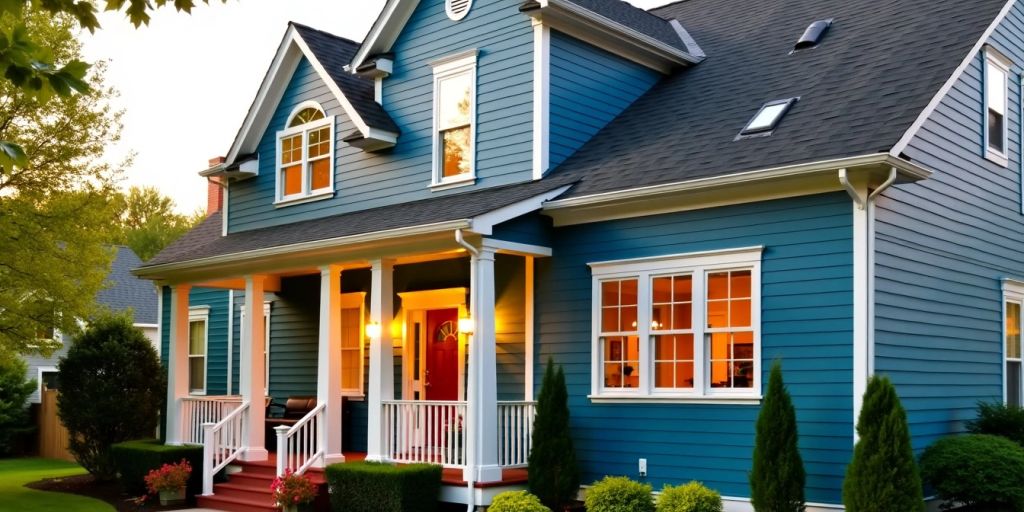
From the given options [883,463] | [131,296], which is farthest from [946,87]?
[131,296]

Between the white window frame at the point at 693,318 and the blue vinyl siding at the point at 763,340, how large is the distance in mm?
93

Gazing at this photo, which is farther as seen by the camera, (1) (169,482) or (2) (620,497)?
(1) (169,482)

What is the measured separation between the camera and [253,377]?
16.3 m

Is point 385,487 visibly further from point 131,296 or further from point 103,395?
point 131,296

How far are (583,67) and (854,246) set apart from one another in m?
5.34

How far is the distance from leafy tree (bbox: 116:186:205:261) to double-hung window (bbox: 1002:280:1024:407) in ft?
169

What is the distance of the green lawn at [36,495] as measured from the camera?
16156 mm

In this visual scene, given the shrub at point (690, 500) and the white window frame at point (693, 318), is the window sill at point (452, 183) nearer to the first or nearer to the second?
the white window frame at point (693, 318)

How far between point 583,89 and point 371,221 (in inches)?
137

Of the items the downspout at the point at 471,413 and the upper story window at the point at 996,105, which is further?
the upper story window at the point at 996,105

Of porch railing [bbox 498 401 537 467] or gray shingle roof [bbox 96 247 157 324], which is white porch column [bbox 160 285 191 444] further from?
gray shingle roof [bbox 96 247 157 324]

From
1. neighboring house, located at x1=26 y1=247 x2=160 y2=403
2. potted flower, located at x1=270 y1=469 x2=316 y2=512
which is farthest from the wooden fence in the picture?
potted flower, located at x1=270 y1=469 x2=316 y2=512

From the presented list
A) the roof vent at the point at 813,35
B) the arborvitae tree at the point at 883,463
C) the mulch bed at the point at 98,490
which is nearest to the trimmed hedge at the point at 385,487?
the mulch bed at the point at 98,490

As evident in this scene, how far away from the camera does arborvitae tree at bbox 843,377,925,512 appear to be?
10266 mm
